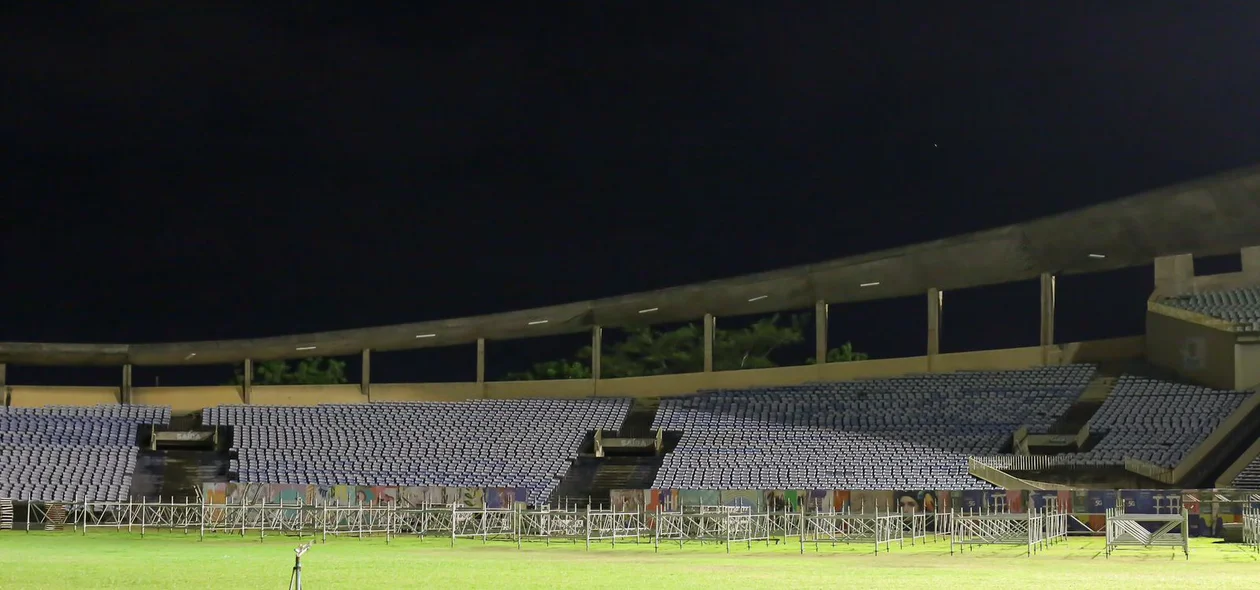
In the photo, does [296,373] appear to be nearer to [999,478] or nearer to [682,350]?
[682,350]

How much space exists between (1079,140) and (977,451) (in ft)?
123

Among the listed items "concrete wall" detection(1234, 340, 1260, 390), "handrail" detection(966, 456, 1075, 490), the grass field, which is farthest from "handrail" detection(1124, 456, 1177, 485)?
"concrete wall" detection(1234, 340, 1260, 390)

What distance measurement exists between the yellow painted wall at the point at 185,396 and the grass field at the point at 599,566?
29.4 metres

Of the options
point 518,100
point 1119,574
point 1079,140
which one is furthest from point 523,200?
point 1119,574

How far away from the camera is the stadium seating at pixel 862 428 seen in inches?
1823

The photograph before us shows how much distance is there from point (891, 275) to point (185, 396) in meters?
34.6

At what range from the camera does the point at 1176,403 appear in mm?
47812

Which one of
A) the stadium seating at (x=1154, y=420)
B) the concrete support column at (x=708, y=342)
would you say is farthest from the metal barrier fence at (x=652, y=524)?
the concrete support column at (x=708, y=342)

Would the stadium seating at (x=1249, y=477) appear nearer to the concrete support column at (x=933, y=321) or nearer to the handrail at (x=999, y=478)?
the handrail at (x=999, y=478)

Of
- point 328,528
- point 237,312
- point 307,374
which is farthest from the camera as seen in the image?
point 307,374

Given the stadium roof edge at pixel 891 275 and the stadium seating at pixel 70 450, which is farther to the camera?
the stadium seating at pixel 70 450

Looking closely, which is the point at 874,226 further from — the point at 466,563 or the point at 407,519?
the point at 466,563

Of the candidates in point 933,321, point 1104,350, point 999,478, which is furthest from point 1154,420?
point 933,321

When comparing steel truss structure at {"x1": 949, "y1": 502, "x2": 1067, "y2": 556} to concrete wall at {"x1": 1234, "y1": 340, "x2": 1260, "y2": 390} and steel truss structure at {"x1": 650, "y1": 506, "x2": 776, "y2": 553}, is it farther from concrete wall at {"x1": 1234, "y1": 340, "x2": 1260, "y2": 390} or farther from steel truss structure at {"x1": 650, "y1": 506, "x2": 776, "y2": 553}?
concrete wall at {"x1": 1234, "y1": 340, "x2": 1260, "y2": 390}
